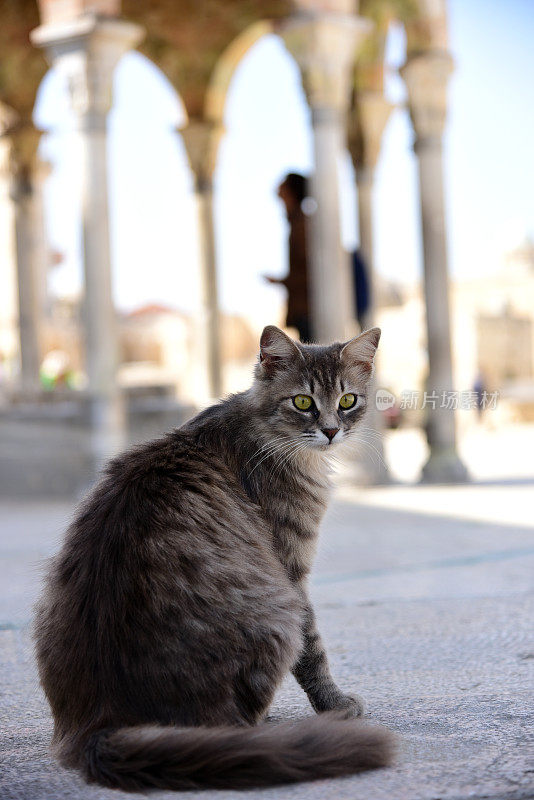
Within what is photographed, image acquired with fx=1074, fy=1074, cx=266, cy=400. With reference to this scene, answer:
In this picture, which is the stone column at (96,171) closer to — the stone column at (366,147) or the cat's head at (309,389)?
the stone column at (366,147)

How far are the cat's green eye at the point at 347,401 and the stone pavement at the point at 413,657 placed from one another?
0.81m

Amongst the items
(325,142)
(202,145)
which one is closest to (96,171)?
(325,142)

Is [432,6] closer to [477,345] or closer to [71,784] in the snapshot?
[71,784]

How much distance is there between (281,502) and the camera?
2797mm

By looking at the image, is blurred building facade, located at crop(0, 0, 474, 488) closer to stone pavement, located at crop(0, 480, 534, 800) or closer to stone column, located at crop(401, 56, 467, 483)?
stone column, located at crop(401, 56, 467, 483)

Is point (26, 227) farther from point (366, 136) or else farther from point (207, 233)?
point (366, 136)

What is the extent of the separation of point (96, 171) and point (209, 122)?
13.3ft

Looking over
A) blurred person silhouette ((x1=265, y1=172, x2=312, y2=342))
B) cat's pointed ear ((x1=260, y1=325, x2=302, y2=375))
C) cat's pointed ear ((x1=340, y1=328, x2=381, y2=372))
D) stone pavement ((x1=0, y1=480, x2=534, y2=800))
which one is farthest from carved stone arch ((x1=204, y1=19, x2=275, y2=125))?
cat's pointed ear ((x1=260, y1=325, x2=302, y2=375))

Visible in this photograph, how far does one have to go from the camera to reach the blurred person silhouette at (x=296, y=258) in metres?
10.1

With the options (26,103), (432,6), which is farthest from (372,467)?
(26,103)

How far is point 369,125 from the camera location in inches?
494

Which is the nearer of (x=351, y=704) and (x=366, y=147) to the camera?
(x=351, y=704)

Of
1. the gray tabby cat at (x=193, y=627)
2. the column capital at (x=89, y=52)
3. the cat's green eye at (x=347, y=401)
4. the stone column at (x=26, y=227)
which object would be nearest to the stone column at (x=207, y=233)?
the stone column at (x=26, y=227)

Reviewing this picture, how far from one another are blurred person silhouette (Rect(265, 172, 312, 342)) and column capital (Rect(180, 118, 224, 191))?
9.77ft
